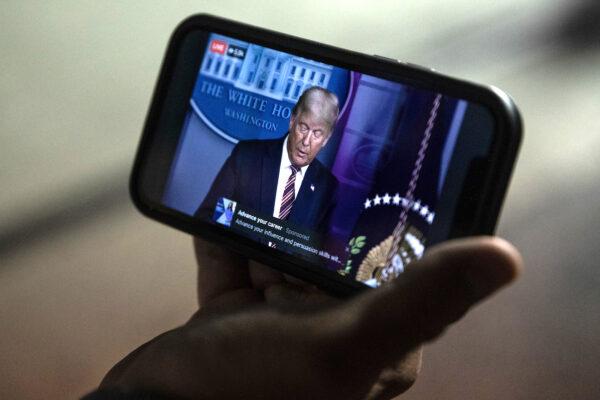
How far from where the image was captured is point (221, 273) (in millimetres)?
608

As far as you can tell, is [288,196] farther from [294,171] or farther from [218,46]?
[218,46]

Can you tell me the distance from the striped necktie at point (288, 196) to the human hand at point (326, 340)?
81 mm

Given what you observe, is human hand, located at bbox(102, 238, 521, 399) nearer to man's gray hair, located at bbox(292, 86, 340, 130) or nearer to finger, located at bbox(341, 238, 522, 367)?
finger, located at bbox(341, 238, 522, 367)

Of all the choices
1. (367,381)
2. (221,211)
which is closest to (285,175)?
(221,211)

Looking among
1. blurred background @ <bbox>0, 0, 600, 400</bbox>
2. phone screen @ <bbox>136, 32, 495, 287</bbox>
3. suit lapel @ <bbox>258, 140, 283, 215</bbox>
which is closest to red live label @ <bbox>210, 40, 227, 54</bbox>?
phone screen @ <bbox>136, 32, 495, 287</bbox>

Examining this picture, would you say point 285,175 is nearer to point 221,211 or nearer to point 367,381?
point 221,211

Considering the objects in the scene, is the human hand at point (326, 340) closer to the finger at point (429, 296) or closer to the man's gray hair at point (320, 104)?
the finger at point (429, 296)

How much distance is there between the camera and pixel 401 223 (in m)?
0.50

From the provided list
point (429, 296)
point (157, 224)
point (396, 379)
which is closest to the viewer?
point (429, 296)

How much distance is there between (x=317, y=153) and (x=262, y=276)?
131 mm

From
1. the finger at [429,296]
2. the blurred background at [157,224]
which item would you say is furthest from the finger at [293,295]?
the blurred background at [157,224]

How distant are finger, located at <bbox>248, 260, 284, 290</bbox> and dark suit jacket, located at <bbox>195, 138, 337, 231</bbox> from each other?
61 mm

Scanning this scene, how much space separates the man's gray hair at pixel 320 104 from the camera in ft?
1.78

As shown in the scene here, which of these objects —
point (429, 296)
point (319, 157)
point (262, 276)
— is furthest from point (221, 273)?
point (429, 296)
